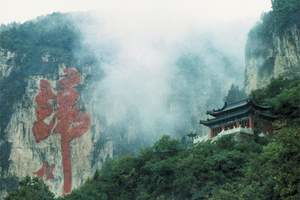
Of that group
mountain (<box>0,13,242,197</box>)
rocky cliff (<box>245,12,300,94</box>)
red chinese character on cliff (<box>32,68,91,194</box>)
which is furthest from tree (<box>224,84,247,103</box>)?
red chinese character on cliff (<box>32,68,91,194</box>)

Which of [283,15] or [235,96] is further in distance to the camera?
[235,96]

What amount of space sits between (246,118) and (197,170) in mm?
5774

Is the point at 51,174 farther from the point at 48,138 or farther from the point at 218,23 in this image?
the point at 218,23

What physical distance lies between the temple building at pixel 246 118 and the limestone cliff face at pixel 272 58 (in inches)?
203

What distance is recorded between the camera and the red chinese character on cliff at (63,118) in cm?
4731

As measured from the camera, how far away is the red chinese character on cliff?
4731cm

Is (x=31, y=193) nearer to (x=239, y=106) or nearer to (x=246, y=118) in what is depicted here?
(x=239, y=106)

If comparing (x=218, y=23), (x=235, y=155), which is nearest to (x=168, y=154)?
(x=235, y=155)

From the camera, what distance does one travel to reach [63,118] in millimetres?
48625

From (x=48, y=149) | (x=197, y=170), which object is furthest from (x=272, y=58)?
(x=48, y=149)

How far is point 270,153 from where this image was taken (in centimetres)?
1864

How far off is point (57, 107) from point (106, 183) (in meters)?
21.6

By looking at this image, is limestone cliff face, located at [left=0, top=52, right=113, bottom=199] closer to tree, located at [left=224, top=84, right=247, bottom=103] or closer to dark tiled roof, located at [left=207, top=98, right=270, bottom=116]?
tree, located at [left=224, top=84, right=247, bottom=103]

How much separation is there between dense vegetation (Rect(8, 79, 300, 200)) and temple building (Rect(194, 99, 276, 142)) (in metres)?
0.61
